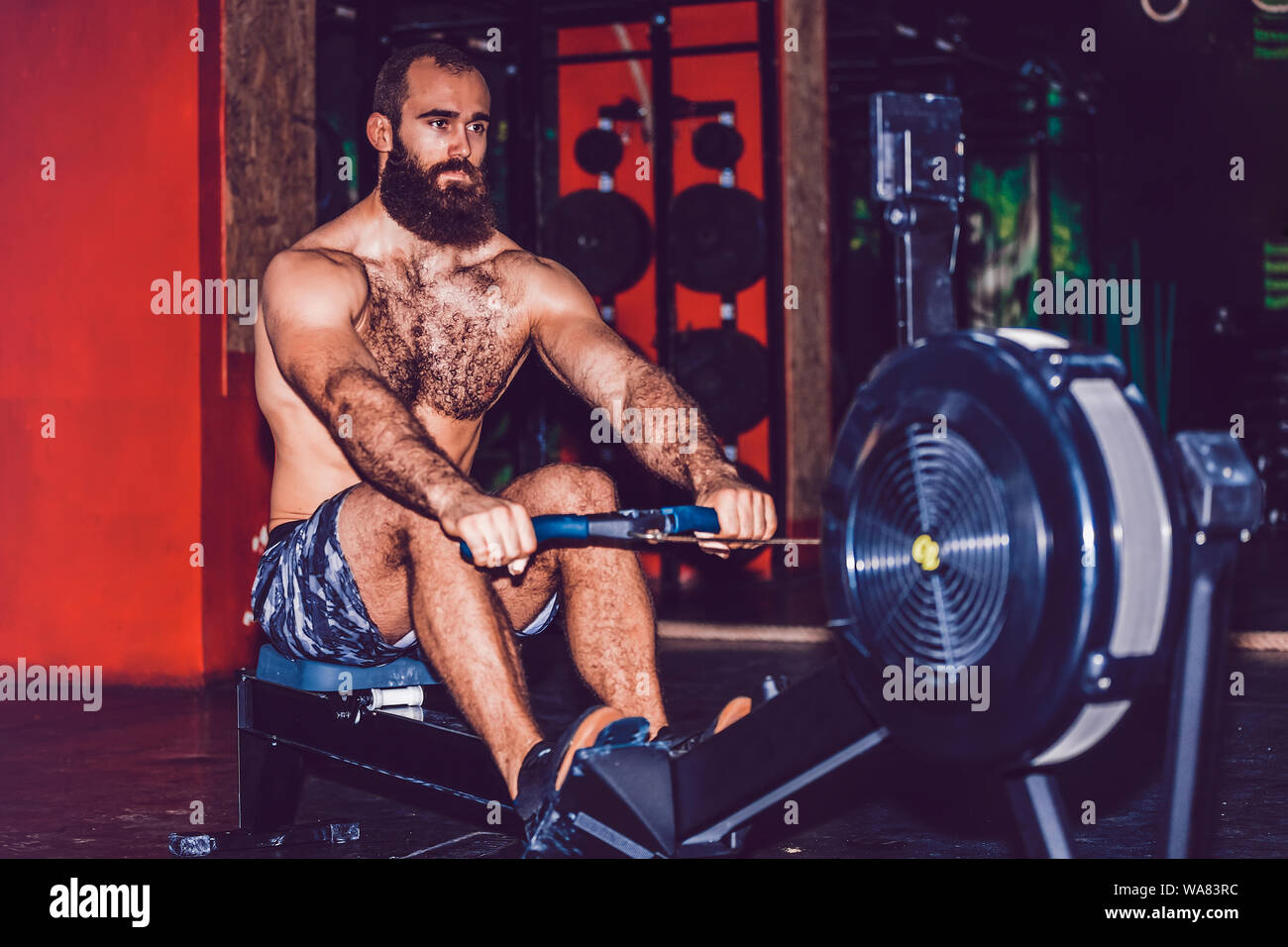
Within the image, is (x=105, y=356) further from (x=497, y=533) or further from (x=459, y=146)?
(x=497, y=533)

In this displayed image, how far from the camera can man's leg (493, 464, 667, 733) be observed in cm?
214

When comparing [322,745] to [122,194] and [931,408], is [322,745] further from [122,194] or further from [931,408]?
[122,194]

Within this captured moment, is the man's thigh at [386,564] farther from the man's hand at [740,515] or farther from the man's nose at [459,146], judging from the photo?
the man's nose at [459,146]

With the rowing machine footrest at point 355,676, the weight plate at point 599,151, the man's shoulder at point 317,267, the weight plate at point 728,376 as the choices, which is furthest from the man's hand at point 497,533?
the weight plate at point 599,151

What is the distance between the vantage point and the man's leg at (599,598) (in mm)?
2145

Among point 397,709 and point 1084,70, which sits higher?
point 1084,70

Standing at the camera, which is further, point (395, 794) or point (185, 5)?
point (185, 5)

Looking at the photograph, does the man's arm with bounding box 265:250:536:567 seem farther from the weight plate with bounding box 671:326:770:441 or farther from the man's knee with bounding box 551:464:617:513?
the weight plate with bounding box 671:326:770:441

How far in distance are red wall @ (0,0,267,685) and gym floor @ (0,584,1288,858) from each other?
295mm

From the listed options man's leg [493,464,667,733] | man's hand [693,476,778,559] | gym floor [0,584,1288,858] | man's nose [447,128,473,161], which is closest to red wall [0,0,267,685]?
gym floor [0,584,1288,858]
